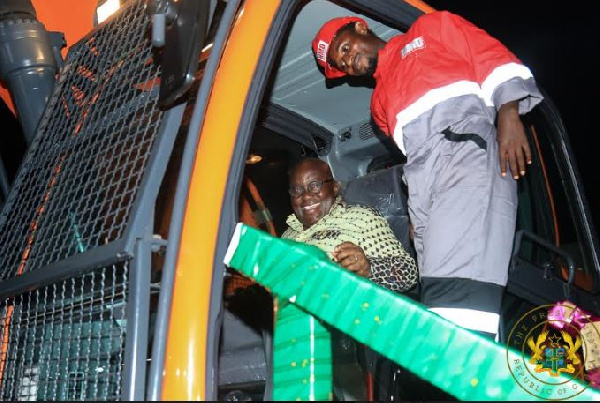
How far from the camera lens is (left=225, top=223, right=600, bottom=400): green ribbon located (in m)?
1.15

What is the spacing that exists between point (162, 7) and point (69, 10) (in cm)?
164

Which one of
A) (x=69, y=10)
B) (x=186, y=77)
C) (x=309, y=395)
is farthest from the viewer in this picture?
(x=69, y=10)

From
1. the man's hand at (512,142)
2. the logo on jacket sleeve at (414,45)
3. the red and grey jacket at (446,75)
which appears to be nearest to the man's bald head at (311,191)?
the red and grey jacket at (446,75)

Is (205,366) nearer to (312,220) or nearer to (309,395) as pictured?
(309,395)

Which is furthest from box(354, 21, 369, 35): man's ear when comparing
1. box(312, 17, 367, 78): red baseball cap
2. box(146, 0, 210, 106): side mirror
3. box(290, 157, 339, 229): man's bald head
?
box(146, 0, 210, 106): side mirror

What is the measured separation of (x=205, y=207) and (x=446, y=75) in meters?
1.21

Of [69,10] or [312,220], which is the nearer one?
[69,10]

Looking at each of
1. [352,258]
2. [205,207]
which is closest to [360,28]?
[352,258]

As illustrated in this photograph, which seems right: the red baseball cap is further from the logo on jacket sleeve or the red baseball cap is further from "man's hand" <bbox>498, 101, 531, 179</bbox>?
"man's hand" <bbox>498, 101, 531, 179</bbox>

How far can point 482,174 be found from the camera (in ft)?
6.72

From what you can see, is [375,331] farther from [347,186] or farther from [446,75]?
[347,186]

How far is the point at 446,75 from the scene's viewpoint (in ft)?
7.28

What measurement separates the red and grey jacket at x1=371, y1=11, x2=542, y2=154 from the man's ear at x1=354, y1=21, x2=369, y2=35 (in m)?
0.22

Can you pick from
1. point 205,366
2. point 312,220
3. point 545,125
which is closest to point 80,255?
point 205,366
